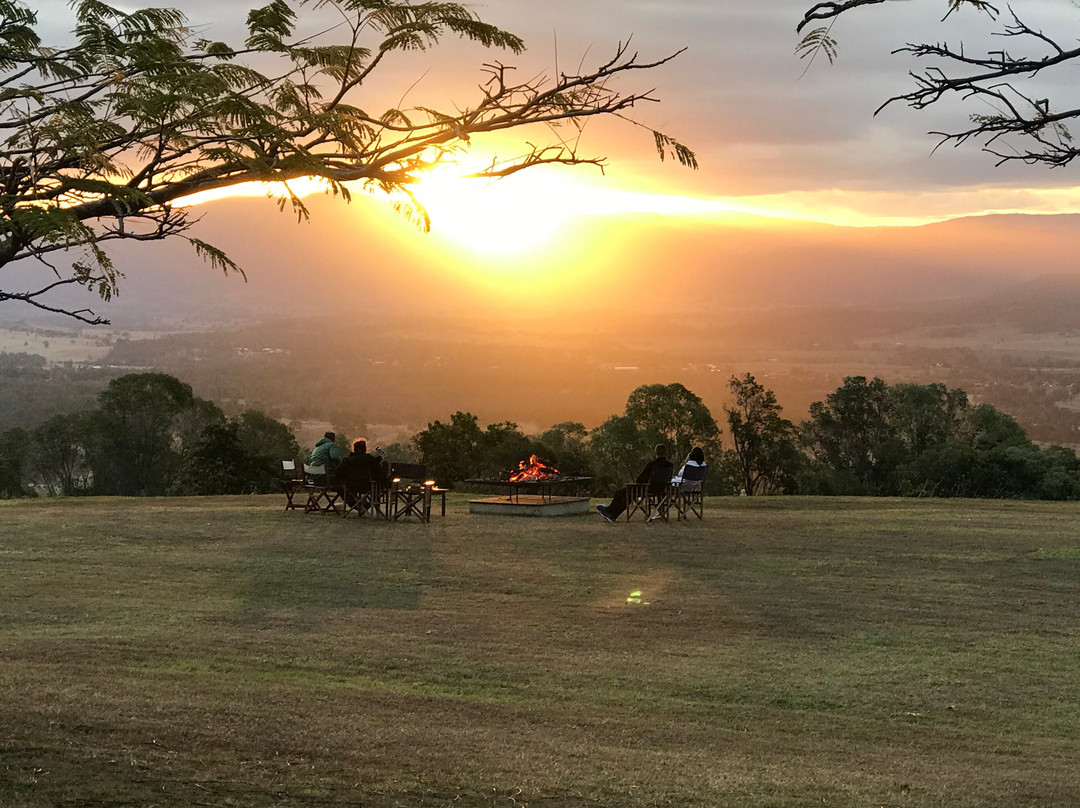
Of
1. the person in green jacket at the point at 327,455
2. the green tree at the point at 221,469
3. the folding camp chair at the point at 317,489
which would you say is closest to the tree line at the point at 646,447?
the green tree at the point at 221,469

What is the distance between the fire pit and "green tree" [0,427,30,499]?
65.8 feet

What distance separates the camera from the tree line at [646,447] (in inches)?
1111

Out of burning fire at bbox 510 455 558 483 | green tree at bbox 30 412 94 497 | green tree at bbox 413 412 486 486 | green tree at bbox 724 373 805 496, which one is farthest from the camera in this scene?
green tree at bbox 30 412 94 497

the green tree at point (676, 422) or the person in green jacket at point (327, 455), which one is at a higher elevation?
the green tree at point (676, 422)

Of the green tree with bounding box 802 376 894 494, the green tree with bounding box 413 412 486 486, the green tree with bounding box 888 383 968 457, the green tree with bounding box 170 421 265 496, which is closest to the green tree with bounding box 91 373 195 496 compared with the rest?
the green tree with bounding box 170 421 265 496

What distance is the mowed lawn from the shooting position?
18.8 ft

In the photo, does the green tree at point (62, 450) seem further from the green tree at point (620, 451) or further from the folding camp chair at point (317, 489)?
the folding camp chair at point (317, 489)

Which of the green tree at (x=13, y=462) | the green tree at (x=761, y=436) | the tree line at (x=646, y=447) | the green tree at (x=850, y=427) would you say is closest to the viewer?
the tree line at (x=646, y=447)

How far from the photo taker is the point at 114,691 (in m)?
6.93

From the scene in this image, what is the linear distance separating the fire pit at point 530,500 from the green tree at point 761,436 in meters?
17.6

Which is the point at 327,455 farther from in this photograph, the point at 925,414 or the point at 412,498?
the point at 925,414

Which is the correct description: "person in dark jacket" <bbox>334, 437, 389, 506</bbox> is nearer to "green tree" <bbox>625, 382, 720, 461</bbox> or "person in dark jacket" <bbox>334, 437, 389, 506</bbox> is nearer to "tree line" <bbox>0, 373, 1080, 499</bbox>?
"tree line" <bbox>0, 373, 1080, 499</bbox>

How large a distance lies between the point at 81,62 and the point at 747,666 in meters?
6.03

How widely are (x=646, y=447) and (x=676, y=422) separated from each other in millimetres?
1191
